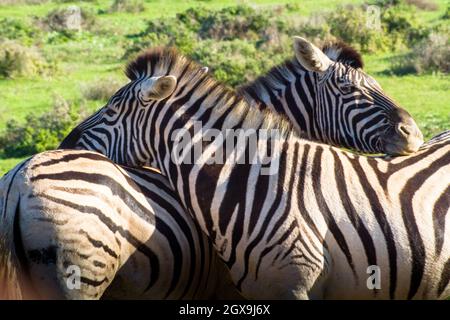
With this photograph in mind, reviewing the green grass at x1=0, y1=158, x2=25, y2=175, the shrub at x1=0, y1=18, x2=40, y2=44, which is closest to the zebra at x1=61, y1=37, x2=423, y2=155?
the green grass at x1=0, y1=158, x2=25, y2=175

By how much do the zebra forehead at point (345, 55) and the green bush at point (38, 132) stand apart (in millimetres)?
6433

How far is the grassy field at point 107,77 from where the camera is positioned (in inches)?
548

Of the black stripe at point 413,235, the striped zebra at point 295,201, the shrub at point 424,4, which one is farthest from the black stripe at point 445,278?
the shrub at point 424,4

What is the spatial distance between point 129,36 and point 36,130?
9027 millimetres

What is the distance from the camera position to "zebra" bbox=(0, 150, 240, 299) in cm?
476

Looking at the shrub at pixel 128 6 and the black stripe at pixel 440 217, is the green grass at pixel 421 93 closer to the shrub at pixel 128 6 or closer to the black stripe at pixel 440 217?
the black stripe at pixel 440 217

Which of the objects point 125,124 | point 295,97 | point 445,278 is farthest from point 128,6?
point 445,278

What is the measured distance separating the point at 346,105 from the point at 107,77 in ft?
33.0

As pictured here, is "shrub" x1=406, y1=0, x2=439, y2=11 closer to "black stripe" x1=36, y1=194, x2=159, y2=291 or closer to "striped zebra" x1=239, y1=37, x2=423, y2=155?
"striped zebra" x1=239, y1=37, x2=423, y2=155

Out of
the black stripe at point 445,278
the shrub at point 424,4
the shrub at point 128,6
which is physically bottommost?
the shrub at point 128,6

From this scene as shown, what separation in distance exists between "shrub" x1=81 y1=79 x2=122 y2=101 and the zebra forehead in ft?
27.6

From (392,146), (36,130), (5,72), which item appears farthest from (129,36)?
(392,146)

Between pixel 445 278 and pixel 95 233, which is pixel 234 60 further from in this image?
pixel 95 233

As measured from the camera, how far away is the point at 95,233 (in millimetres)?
4875
